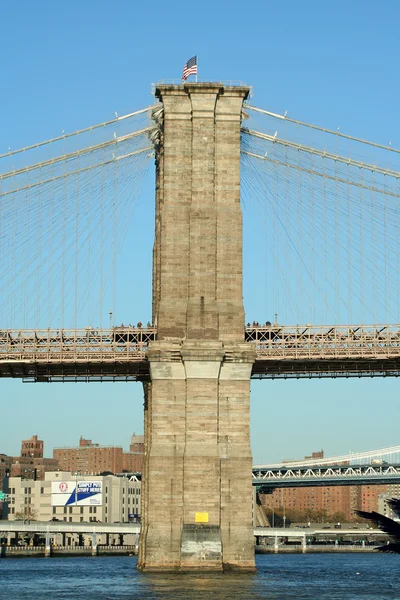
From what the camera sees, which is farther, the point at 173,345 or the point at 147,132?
the point at 147,132

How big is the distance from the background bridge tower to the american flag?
2.63 m

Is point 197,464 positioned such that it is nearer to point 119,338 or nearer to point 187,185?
point 119,338

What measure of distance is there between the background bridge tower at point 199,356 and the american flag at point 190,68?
104 inches

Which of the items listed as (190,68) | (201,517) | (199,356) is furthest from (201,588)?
(190,68)

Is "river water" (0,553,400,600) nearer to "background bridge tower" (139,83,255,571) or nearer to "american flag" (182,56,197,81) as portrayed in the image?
"background bridge tower" (139,83,255,571)

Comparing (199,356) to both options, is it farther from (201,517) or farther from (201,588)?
(201,588)

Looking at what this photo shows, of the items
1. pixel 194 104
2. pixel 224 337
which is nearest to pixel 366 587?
pixel 224 337

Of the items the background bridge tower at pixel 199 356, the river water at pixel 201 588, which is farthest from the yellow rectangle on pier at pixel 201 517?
the river water at pixel 201 588

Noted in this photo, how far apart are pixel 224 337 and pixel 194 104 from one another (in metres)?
15.2

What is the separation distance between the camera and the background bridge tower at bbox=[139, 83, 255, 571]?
254ft

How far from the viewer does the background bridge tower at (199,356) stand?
254 ft

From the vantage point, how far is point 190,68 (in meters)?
84.7

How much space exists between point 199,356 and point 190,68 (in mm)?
19901

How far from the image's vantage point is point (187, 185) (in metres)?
81.9
